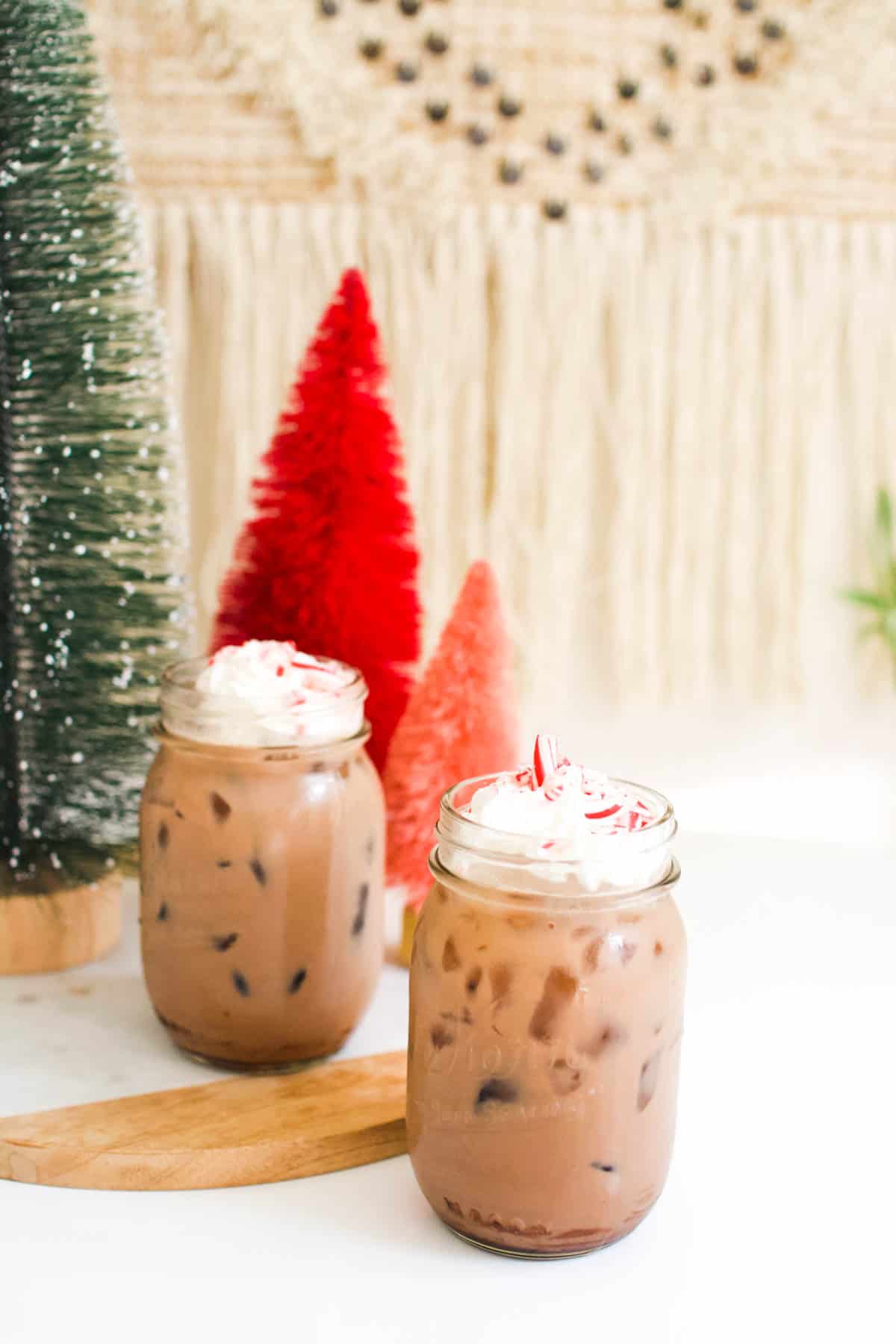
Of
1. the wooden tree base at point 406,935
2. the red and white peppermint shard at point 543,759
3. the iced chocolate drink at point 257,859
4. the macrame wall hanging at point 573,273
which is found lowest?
the wooden tree base at point 406,935

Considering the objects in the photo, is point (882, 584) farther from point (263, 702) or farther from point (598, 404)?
point (263, 702)

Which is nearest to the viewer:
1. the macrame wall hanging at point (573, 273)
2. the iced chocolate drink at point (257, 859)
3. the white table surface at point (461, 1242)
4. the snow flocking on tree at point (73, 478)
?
the white table surface at point (461, 1242)

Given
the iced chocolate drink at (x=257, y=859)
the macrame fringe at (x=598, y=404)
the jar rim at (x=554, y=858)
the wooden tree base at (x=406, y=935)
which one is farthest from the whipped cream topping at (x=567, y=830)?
the macrame fringe at (x=598, y=404)

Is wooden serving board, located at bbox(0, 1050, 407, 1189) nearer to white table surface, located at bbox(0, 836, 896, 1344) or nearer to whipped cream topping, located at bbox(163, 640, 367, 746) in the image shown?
white table surface, located at bbox(0, 836, 896, 1344)

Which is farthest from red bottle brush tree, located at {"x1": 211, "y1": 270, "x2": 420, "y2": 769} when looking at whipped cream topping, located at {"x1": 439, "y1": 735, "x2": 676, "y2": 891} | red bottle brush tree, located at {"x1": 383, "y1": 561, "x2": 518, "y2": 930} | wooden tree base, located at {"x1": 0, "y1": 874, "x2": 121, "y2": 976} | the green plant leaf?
the green plant leaf

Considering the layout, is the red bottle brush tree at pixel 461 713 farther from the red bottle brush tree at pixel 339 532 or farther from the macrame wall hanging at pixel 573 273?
the macrame wall hanging at pixel 573 273

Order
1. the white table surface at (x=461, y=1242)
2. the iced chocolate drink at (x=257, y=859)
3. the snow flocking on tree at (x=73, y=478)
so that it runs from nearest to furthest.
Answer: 1. the white table surface at (x=461, y=1242)
2. the iced chocolate drink at (x=257, y=859)
3. the snow flocking on tree at (x=73, y=478)
